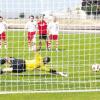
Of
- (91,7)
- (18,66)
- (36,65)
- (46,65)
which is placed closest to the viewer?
(91,7)

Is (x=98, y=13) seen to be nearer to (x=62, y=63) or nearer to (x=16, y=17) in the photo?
(x=16, y=17)

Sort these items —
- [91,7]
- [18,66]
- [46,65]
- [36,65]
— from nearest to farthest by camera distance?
[91,7]
[18,66]
[36,65]
[46,65]

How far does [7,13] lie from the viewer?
402 inches

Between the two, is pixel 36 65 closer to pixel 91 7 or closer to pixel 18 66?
pixel 18 66

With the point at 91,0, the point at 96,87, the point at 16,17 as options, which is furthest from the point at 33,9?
the point at 96,87

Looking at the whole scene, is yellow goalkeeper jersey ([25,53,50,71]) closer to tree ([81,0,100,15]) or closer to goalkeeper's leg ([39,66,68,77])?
goalkeeper's leg ([39,66,68,77])

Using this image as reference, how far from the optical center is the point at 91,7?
1091 centimetres

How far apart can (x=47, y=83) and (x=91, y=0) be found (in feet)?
6.80

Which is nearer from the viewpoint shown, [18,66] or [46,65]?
[18,66]

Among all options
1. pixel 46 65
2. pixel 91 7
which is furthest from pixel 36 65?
pixel 91 7

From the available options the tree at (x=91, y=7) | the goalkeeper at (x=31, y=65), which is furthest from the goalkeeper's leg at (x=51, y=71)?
the tree at (x=91, y=7)

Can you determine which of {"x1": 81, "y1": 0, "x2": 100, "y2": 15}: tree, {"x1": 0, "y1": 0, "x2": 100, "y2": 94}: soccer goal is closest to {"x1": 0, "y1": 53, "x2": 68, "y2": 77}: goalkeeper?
{"x1": 0, "y1": 0, "x2": 100, "y2": 94}: soccer goal

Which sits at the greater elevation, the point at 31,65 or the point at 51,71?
the point at 31,65

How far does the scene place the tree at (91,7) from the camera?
10844mm
